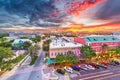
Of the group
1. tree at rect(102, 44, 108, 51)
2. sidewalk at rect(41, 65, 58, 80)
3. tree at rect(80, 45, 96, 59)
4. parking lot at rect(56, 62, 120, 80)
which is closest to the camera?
parking lot at rect(56, 62, 120, 80)

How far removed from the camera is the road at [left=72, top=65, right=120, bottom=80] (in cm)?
3033

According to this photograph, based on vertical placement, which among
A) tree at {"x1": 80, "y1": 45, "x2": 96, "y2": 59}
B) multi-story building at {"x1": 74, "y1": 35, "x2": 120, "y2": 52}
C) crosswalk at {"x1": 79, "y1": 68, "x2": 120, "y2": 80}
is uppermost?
multi-story building at {"x1": 74, "y1": 35, "x2": 120, "y2": 52}

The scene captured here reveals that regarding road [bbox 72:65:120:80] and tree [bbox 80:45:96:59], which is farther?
tree [bbox 80:45:96:59]

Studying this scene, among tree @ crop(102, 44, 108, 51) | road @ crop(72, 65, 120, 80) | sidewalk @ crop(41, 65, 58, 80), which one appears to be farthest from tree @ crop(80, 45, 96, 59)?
sidewalk @ crop(41, 65, 58, 80)

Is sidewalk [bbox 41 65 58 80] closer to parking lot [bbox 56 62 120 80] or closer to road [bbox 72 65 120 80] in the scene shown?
parking lot [bbox 56 62 120 80]

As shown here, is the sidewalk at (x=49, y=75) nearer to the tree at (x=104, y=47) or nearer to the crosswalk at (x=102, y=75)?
the crosswalk at (x=102, y=75)

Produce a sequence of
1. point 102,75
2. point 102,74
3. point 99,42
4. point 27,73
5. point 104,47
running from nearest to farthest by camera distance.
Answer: point 102,75, point 102,74, point 27,73, point 104,47, point 99,42

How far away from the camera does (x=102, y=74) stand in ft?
106

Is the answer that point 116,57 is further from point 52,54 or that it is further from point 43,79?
point 43,79

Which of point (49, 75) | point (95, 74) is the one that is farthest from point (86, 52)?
point (49, 75)

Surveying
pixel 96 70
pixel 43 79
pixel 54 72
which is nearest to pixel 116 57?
pixel 96 70

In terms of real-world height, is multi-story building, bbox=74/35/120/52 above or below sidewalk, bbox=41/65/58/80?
above

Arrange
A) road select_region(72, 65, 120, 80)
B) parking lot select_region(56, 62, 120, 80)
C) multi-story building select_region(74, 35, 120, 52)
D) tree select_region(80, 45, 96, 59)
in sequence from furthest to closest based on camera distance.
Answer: multi-story building select_region(74, 35, 120, 52), tree select_region(80, 45, 96, 59), parking lot select_region(56, 62, 120, 80), road select_region(72, 65, 120, 80)

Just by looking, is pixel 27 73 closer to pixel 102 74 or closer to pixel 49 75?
pixel 49 75
